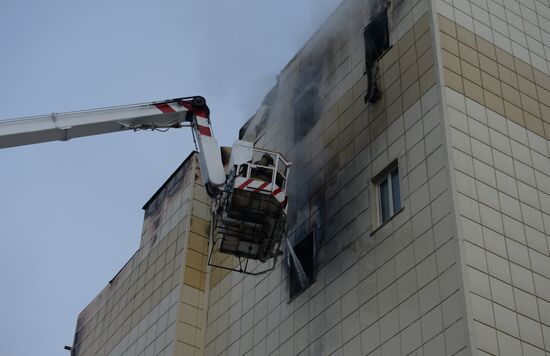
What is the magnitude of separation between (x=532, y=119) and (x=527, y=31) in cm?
335

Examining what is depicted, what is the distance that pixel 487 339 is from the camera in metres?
17.2

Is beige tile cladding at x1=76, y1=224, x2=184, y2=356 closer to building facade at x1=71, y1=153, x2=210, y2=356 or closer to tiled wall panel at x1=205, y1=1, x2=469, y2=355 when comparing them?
building facade at x1=71, y1=153, x2=210, y2=356

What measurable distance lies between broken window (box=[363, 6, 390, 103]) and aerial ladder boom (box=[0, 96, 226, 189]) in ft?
14.7

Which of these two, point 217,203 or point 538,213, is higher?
point 217,203

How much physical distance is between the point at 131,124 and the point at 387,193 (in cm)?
816

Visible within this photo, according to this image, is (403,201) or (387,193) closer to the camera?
(403,201)

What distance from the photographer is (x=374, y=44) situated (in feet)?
81.9

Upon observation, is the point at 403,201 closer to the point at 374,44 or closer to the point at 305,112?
the point at 374,44

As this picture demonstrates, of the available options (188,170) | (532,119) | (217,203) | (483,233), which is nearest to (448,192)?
(483,233)

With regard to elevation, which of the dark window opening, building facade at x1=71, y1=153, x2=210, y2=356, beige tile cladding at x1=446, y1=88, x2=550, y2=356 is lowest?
beige tile cladding at x1=446, y1=88, x2=550, y2=356

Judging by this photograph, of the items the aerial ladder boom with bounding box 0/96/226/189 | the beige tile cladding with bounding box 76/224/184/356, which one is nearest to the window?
the aerial ladder boom with bounding box 0/96/226/189

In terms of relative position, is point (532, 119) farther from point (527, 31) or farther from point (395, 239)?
point (395, 239)

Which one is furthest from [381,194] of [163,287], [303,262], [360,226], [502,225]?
[163,287]

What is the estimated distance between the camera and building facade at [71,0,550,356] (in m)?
18.6
